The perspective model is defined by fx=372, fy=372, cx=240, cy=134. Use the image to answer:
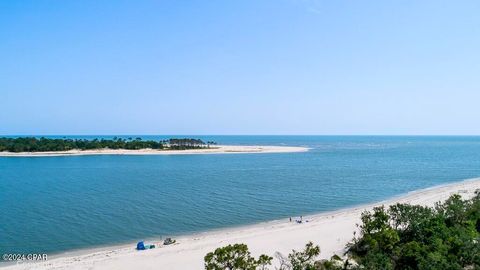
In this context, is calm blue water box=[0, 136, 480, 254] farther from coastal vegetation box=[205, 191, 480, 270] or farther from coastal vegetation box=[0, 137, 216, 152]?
coastal vegetation box=[0, 137, 216, 152]

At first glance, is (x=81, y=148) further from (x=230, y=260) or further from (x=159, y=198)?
(x=230, y=260)

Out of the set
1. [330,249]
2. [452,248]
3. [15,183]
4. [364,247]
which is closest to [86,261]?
[330,249]

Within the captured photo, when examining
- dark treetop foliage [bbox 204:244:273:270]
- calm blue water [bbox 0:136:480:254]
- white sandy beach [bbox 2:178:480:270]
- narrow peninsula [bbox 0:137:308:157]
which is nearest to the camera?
dark treetop foliage [bbox 204:244:273:270]

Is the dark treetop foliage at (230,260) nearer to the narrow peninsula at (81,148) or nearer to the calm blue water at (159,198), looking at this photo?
the calm blue water at (159,198)

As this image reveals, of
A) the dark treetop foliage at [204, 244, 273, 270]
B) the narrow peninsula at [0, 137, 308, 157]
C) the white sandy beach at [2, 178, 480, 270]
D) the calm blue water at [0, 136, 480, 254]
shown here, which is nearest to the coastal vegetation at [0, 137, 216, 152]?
the narrow peninsula at [0, 137, 308, 157]

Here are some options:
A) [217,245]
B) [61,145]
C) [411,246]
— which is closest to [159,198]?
[217,245]

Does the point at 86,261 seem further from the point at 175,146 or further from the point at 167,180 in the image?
the point at 175,146
